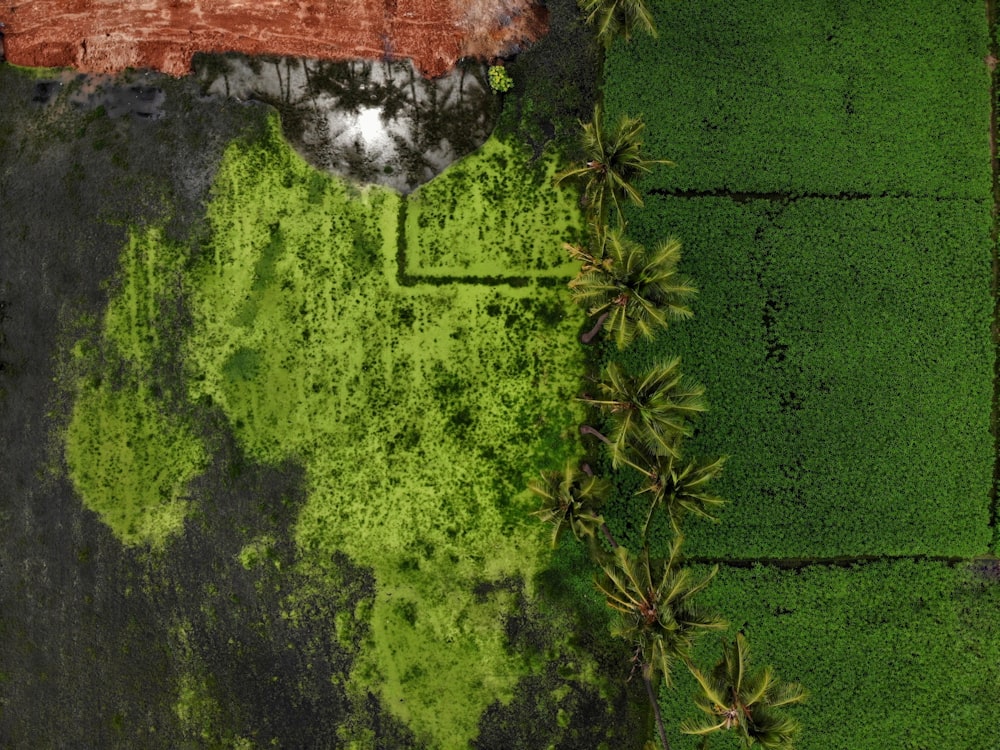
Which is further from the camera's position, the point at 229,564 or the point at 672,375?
the point at 229,564

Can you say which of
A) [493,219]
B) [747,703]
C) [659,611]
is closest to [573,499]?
[659,611]

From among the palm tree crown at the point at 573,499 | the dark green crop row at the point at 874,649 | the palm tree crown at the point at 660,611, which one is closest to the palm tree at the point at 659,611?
the palm tree crown at the point at 660,611

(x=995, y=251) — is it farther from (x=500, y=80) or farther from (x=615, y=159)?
(x=500, y=80)

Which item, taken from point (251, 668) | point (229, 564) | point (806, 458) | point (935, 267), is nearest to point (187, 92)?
point (229, 564)

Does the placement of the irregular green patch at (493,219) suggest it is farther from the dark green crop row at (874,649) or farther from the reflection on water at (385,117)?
the dark green crop row at (874,649)

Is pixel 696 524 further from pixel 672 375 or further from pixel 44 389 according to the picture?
pixel 44 389
